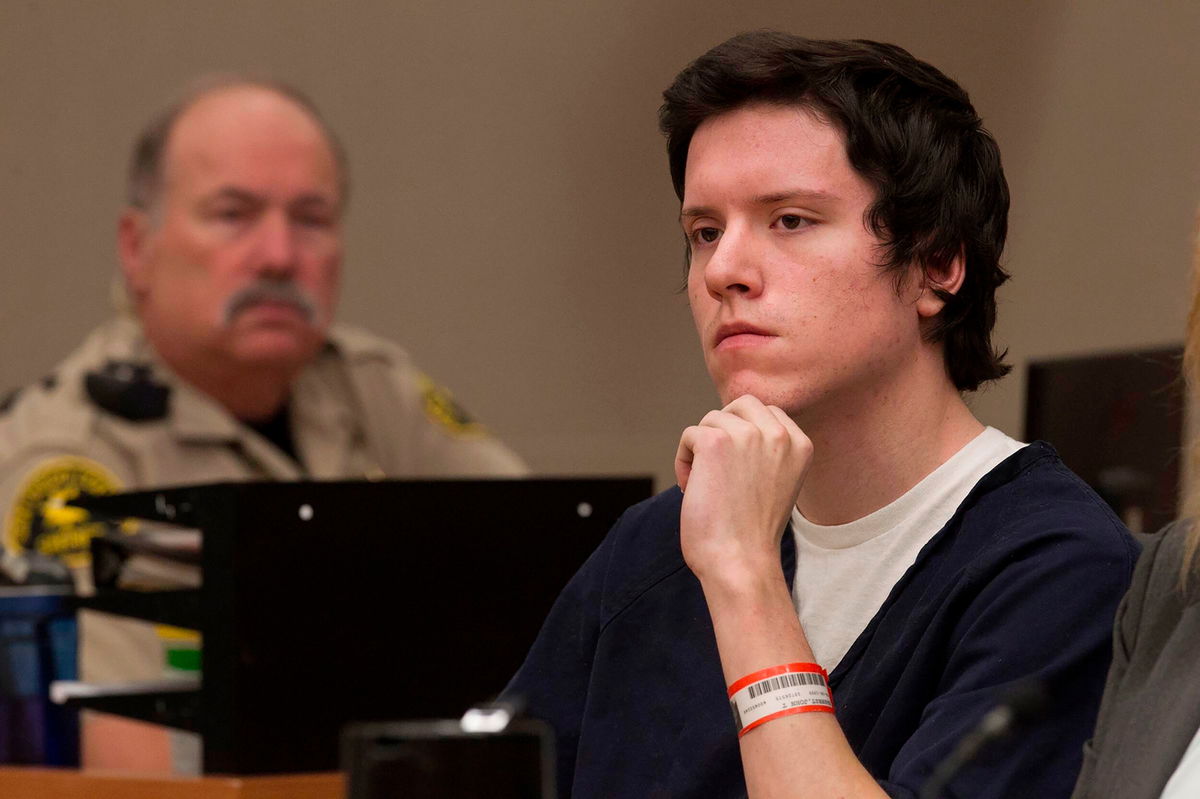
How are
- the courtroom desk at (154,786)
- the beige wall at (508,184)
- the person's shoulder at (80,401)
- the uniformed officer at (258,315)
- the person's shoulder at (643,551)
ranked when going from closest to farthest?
the person's shoulder at (643,551) → the courtroom desk at (154,786) → the person's shoulder at (80,401) → the uniformed officer at (258,315) → the beige wall at (508,184)

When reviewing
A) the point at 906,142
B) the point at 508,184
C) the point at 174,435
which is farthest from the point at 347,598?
the point at 508,184

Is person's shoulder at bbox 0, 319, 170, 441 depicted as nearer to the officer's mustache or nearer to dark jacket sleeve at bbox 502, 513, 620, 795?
the officer's mustache

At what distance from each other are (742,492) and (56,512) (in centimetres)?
163

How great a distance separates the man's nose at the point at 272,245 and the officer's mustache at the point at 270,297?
27 millimetres

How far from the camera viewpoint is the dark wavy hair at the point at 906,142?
45.3 inches

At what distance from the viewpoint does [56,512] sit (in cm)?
241

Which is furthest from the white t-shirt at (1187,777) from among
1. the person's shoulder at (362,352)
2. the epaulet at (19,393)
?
the person's shoulder at (362,352)

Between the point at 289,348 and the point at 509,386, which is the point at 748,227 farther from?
the point at 509,386

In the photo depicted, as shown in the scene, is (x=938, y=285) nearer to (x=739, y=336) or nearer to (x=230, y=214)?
(x=739, y=336)

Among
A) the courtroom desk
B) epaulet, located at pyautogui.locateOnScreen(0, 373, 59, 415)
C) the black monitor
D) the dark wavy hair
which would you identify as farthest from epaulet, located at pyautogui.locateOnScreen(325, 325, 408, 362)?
the dark wavy hair

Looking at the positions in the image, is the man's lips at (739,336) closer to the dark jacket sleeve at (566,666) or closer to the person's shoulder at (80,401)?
the dark jacket sleeve at (566,666)

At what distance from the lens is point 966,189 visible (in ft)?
3.92

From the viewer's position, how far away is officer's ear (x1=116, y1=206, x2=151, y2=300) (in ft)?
10.4

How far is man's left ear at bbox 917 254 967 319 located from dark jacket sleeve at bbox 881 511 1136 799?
215 mm
